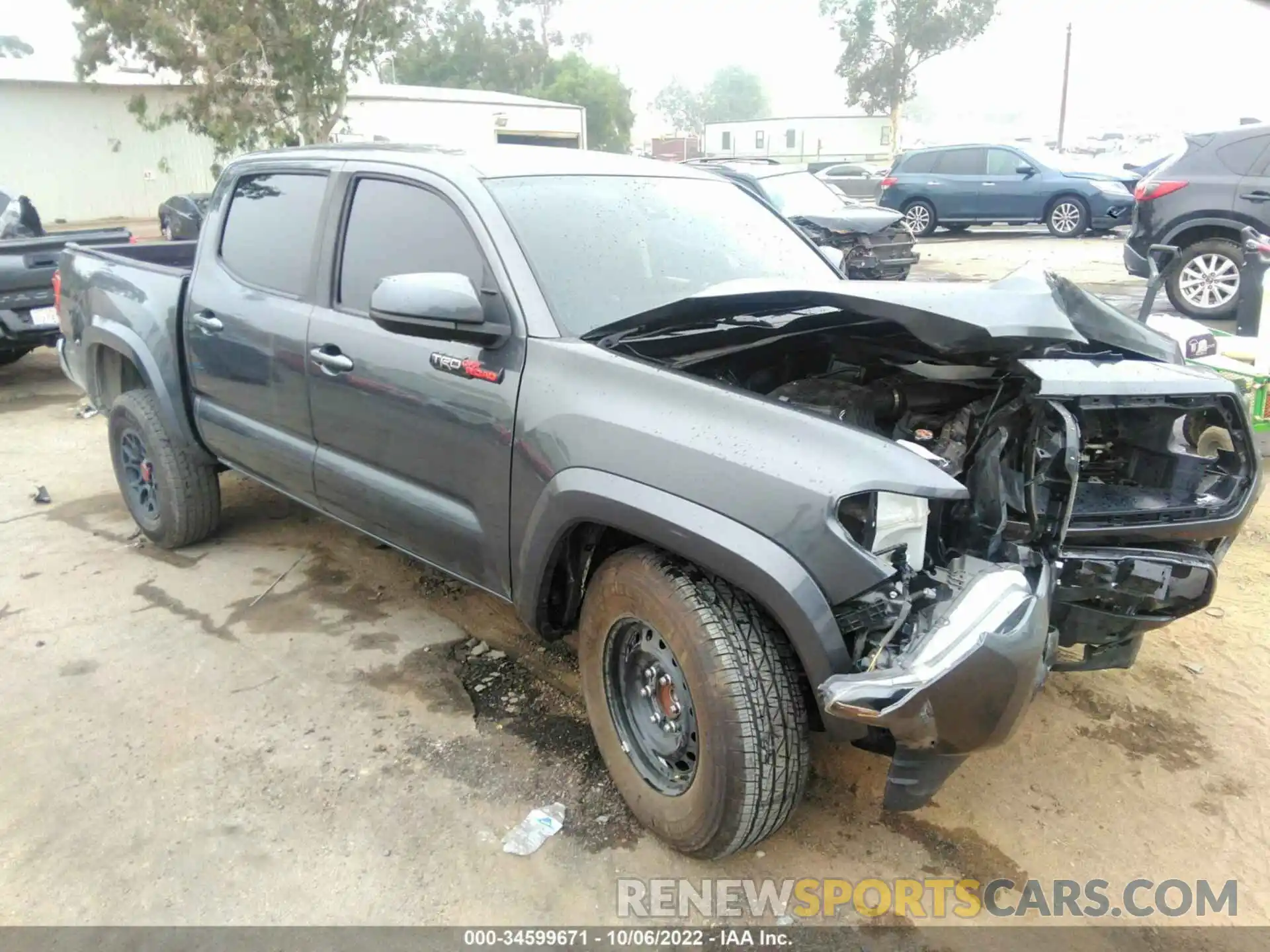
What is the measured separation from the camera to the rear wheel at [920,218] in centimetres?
1844

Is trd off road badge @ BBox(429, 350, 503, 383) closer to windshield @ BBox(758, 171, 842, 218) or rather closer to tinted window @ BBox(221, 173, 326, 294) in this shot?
tinted window @ BBox(221, 173, 326, 294)

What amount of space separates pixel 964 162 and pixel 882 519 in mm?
17856

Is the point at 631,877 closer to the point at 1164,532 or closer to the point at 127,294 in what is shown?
the point at 1164,532

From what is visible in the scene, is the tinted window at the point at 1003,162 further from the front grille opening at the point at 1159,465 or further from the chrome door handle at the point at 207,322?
the chrome door handle at the point at 207,322

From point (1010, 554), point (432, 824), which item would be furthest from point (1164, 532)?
point (432, 824)

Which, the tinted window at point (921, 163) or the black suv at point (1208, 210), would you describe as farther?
the tinted window at point (921, 163)

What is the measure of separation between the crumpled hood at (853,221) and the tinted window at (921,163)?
25.3 feet

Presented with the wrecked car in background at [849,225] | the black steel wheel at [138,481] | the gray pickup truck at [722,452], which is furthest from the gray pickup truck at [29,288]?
the wrecked car in background at [849,225]

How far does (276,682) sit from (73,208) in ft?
94.1

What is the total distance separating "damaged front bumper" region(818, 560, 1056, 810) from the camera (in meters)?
1.94

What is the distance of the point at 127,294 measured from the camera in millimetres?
4566

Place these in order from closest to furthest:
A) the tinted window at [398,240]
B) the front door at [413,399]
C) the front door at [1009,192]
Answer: the front door at [413,399] < the tinted window at [398,240] < the front door at [1009,192]

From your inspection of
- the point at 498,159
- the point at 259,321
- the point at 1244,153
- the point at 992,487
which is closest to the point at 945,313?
the point at 992,487

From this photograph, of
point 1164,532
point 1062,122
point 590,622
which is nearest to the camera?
point 1164,532
